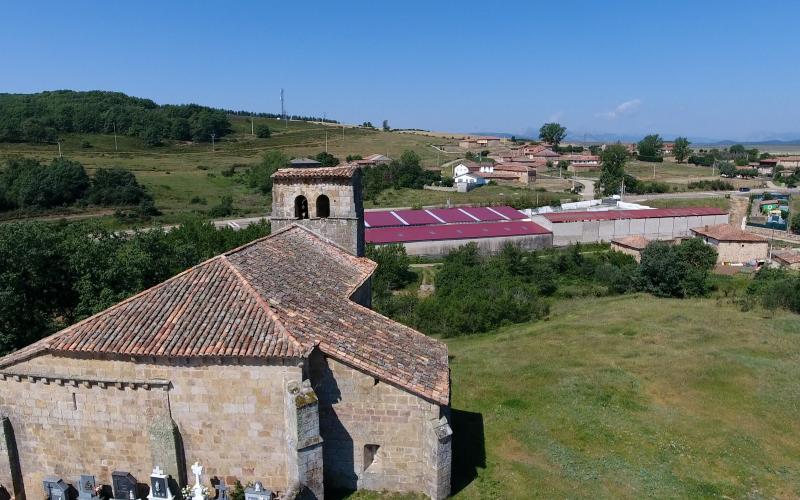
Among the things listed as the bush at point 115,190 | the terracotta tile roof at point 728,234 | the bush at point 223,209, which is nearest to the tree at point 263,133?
the bush at point 115,190

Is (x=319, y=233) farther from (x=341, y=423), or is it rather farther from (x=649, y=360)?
(x=649, y=360)

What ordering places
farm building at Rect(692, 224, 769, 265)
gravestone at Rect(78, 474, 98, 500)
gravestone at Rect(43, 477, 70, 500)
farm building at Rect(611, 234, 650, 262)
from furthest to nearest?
farm building at Rect(692, 224, 769, 265), farm building at Rect(611, 234, 650, 262), gravestone at Rect(43, 477, 70, 500), gravestone at Rect(78, 474, 98, 500)

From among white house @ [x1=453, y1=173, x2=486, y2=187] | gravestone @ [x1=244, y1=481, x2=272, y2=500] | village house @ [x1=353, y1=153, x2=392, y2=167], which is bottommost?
gravestone @ [x1=244, y1=481, x2=272, y2=500]

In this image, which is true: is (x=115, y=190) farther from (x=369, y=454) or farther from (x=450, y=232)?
(x=369, y=454)

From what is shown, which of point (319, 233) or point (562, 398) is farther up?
point (319, 233)

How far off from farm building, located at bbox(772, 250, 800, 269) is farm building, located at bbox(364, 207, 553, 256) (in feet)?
68.8

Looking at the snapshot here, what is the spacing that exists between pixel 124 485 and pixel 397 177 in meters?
85.1

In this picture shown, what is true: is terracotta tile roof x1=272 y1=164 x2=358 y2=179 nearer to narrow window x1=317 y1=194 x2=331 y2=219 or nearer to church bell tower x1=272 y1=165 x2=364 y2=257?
church bell tower x1=272 y1=165 x2=364 y2=257

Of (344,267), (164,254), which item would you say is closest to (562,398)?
(344,267)

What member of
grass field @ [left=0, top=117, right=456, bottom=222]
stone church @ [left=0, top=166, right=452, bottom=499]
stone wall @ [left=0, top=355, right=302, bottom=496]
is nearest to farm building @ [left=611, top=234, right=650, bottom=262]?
stone church @ [left=0, top=166, right=452, bottom=499]

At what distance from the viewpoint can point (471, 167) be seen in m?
110

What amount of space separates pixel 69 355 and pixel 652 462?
14.5 meters

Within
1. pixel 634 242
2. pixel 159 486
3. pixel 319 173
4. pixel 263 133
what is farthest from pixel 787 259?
pixel 263 133

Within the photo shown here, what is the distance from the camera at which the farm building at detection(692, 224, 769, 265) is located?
5331 cm
